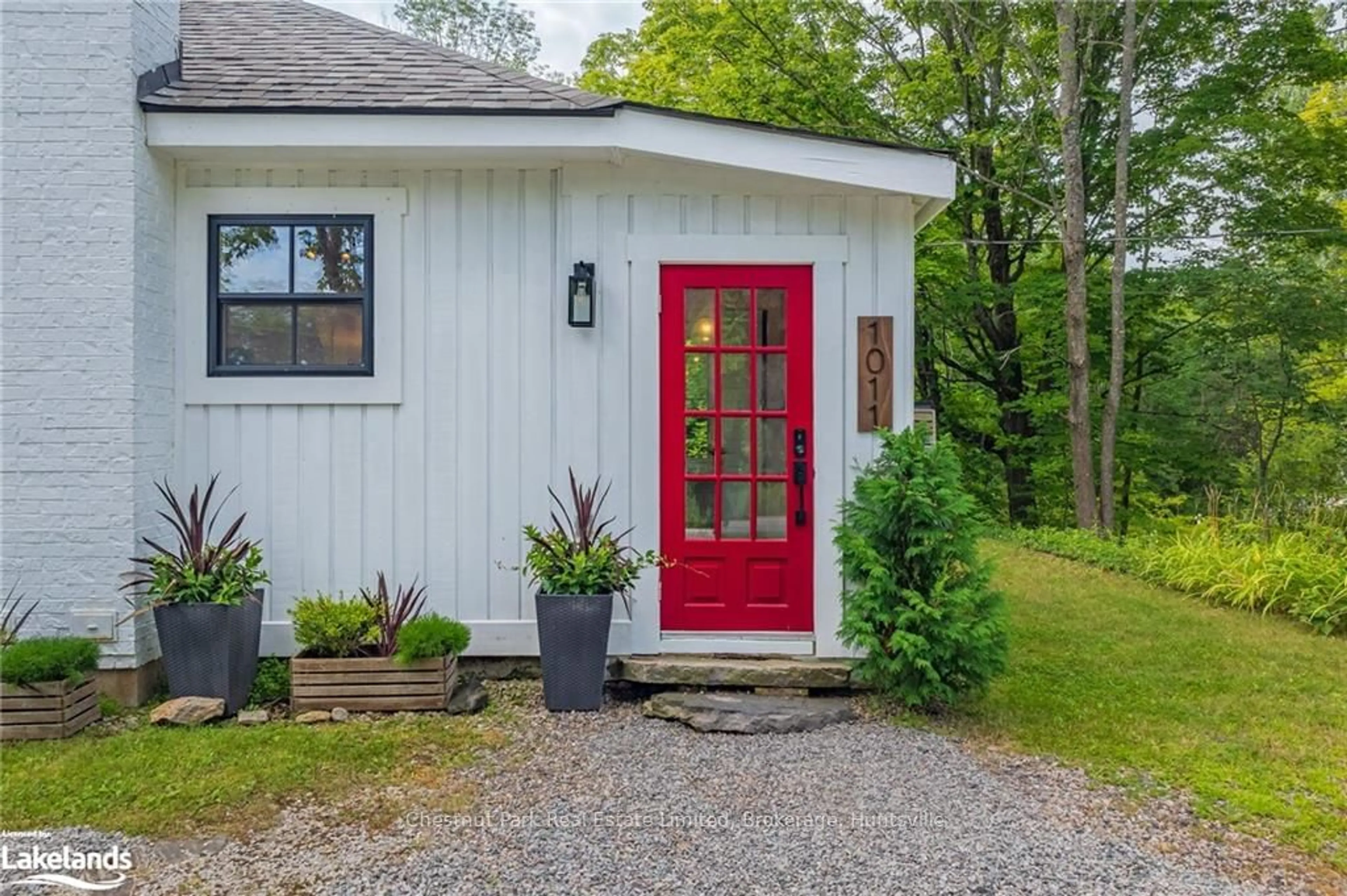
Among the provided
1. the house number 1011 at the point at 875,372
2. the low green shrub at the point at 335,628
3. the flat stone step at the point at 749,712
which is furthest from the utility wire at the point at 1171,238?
the low green shrub at the point at 335,628

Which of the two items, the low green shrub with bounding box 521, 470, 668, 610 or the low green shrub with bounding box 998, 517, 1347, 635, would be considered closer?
the low green shrub with bounding box 521, 470, 668, 610

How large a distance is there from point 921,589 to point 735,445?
111 centimetres

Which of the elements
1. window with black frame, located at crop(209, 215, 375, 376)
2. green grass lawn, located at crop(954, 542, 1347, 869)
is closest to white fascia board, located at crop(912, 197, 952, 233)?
green grass lawn, located at crop(954, 542, 1347, 869)

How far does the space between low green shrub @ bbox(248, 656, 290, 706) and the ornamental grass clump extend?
2.63 meters

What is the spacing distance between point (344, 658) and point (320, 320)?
1662 mm

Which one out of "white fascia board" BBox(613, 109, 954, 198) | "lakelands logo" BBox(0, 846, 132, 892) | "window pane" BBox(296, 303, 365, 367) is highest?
"white fascia board" BBox(613, 109, 954, 198)

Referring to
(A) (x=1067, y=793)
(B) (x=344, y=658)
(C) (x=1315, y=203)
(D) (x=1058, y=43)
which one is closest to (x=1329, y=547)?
(C) (x=1315, y=203)

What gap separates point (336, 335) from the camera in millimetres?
4055

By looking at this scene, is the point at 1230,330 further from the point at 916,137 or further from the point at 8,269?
the point at 8,269

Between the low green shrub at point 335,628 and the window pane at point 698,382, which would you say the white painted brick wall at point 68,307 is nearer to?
the low green shrub at point 335,628

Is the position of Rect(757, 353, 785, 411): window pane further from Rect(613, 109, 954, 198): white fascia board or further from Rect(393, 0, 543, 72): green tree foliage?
Rect(393, 0, 543, 72): green tree foliage

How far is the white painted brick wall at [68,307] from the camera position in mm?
3615

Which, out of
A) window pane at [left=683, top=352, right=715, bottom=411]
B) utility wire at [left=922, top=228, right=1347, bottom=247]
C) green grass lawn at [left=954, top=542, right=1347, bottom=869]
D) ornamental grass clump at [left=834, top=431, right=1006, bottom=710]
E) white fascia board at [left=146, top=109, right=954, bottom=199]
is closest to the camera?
green grass lawn at [left=954, top=542, right=1347, bottom=869]

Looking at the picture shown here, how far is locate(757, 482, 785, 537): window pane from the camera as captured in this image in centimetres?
404
